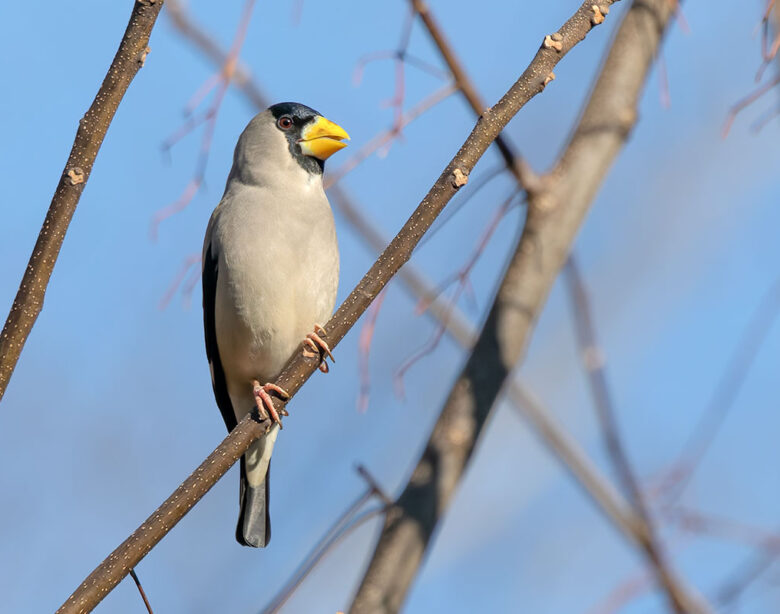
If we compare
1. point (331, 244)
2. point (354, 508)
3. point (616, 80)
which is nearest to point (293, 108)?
point (331, 244)

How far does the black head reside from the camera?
5004mm

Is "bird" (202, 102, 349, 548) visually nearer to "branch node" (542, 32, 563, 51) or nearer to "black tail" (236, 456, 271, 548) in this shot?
"black tail" (236, 456, 271, 548)

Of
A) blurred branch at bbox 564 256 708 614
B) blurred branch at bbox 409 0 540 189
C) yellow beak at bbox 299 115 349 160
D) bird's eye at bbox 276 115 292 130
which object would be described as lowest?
blurred branch at bbox 564 256 708 614

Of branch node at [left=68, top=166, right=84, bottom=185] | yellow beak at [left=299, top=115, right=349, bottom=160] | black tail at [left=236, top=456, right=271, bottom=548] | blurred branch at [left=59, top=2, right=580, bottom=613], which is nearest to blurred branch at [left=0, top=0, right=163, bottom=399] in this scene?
branch node at [left=68, top=166, right=84, bottom=185]

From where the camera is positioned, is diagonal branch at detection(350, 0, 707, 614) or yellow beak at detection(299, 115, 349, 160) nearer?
diagonal branch at detection(350, 0, 707, 614)

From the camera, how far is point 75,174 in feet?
7.66

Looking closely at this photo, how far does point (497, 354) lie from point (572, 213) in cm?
72

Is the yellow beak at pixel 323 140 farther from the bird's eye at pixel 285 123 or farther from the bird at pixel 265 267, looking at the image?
the bird's eye at pixel 285 123

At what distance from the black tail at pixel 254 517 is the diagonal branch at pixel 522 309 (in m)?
1.16

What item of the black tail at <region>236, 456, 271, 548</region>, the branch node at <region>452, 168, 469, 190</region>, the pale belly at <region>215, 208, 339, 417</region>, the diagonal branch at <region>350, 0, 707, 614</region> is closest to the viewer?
the branch node at <region>452, 168, 469, 190</region>

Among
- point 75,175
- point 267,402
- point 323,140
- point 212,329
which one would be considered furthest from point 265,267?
point 75,175

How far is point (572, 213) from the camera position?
4.32 m

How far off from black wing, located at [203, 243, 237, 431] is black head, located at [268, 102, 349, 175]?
0.69 metres

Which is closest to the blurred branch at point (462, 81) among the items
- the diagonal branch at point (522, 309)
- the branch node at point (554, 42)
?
the diagonal branch at point (522, 309)
